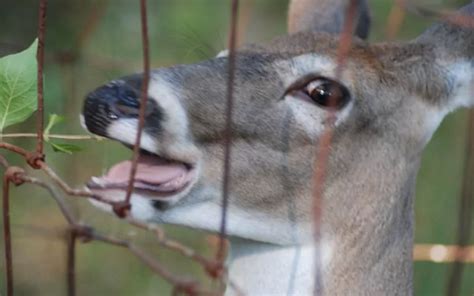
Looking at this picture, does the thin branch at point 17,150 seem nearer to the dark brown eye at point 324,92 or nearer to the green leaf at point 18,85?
the green leaf at point 18,85

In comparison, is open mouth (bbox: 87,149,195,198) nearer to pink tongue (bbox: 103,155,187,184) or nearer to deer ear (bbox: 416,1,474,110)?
pink tongue (bbox: 103,155,187,184)

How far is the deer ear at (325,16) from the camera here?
3.65m

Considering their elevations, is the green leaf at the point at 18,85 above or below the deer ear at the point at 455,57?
above

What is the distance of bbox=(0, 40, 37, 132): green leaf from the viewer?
8.20 feet

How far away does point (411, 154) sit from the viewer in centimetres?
311

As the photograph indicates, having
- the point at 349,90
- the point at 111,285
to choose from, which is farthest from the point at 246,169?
the point at 111,285

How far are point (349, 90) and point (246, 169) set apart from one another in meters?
0.30

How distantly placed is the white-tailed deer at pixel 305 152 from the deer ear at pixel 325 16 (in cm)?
46

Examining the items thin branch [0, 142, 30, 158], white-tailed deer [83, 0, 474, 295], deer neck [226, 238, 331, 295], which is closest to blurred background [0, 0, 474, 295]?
deer neck [226, 238, 331, 295]

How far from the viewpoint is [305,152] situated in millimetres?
2947

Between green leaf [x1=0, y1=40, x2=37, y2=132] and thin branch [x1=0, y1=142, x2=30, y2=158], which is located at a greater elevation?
green leaf [x1=0, y1=40, x2=37, y2=132]

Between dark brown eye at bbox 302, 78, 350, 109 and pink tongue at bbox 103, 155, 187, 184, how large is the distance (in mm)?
374

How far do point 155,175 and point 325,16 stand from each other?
113cm

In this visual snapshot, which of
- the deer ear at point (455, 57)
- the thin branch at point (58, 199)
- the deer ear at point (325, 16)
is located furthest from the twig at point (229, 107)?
the deer ear at point (325, 16)
